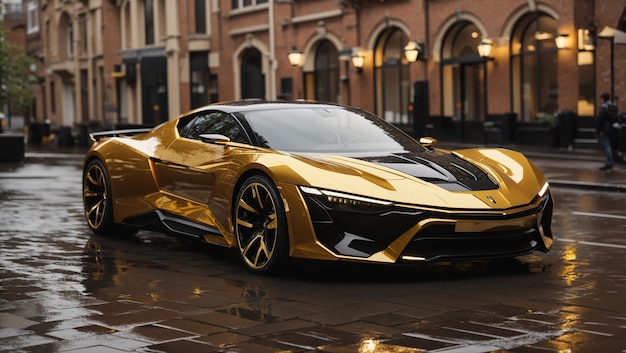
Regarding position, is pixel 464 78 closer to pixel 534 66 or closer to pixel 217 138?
pixel 534 66

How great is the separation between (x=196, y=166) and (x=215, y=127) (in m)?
0.44

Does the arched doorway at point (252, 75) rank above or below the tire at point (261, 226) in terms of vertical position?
above

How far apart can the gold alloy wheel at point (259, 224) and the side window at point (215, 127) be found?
69 centimetres

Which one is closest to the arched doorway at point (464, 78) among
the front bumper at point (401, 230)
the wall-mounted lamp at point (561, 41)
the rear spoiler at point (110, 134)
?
the wall-mounted lamp at point (561, 41)

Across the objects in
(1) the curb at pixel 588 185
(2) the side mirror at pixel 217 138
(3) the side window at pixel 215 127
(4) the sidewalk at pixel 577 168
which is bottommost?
(1) the curb at pixel 588 185

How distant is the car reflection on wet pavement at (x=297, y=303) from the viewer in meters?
6.01

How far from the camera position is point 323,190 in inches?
313

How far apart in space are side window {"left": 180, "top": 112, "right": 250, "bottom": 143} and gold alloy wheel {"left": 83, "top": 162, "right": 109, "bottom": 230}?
140 cm

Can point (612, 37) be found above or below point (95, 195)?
above

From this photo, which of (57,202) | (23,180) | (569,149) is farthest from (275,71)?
(57,202)

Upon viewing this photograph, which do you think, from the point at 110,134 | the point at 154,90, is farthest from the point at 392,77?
the point at 110,134

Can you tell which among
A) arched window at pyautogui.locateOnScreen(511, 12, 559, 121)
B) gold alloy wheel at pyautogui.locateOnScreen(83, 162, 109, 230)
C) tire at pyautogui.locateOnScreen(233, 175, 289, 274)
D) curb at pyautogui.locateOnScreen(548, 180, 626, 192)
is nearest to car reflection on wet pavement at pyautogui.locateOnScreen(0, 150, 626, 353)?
tire at pyautogui.locateOnScreen(233, 175, 289, 274)

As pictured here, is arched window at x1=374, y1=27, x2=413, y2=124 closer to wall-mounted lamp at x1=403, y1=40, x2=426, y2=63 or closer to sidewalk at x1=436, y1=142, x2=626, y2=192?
wall-mounted lamp at x1=403, y1=40, x2=426, y2=63

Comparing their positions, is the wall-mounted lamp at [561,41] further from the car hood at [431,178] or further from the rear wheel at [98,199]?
the car hood at [431,178]
